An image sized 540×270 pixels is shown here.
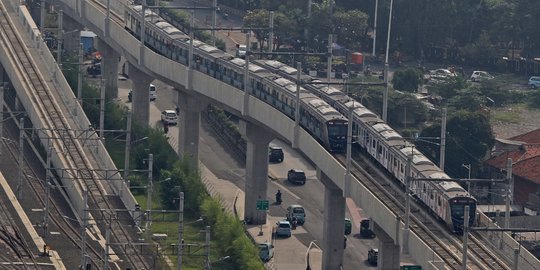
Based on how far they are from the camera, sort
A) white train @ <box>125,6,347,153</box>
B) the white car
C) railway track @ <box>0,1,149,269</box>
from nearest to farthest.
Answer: white train @ <box>125,6,347,153</box>
railway track @ <box>0,1,149,269</box>
the white car

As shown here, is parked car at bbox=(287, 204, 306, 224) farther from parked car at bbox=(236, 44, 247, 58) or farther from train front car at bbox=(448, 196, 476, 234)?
parked car at bbox=(236, 44, 247, 58)

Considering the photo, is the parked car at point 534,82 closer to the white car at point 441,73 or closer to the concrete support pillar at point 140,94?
the white car at point 441,73

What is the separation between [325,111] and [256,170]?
611 inches

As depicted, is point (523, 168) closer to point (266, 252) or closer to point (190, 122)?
point (190, 122)

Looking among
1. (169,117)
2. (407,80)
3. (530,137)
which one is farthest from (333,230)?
(407,80)

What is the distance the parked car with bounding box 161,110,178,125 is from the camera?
164 meters

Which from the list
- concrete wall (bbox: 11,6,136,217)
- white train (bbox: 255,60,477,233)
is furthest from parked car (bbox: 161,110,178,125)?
white train (bbox: 255,60,477,233)

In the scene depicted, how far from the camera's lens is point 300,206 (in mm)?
138750

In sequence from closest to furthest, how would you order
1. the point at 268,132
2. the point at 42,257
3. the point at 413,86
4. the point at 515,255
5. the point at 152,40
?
the point at 515,255
the point at 42,257
the point at 268,132
the point at 152,40
the point at 413,86

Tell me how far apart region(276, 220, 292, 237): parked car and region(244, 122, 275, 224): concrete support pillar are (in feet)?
12.3

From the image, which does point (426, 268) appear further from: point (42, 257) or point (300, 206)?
point (300, 206)

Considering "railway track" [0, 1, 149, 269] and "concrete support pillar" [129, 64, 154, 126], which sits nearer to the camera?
"railway track" [0, 1, 149, 269]

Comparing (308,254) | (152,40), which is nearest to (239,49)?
(152,40)

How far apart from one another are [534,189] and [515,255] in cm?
4952
